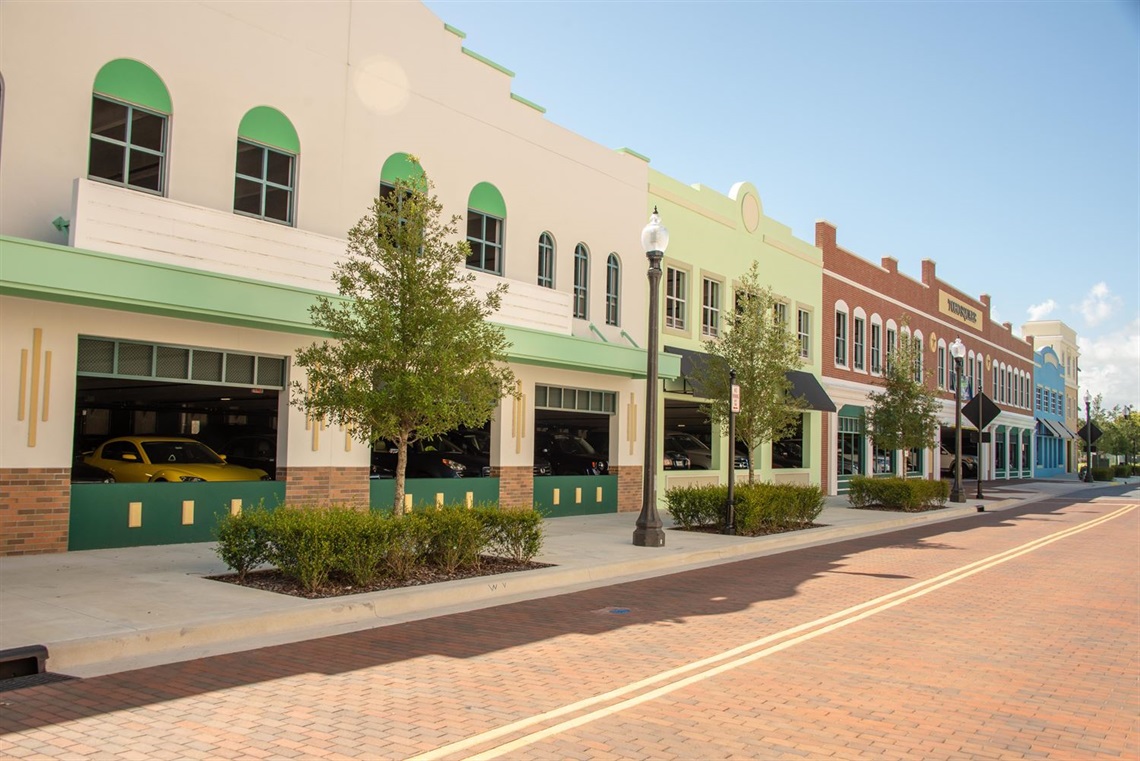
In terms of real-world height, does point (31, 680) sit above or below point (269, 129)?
below

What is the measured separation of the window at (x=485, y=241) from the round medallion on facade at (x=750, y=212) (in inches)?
450

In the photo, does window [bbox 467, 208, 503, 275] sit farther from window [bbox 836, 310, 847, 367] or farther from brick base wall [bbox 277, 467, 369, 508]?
window [bbox 836, 310, 847, 367]

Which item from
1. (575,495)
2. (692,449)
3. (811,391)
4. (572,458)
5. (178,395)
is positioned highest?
(811,391)

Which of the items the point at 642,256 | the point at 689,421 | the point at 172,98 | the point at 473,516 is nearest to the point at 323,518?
the point at 473,516

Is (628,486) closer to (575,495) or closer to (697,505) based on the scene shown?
(575,495)

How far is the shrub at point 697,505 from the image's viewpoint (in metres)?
18.5

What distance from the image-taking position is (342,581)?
10445mm

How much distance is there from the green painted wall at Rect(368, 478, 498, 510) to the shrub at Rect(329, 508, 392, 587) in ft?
17.8

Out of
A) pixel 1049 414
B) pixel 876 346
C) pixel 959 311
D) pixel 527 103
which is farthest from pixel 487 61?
pixel 1049 414

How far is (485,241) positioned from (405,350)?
7995 mm

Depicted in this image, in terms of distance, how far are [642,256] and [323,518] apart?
14.9 m

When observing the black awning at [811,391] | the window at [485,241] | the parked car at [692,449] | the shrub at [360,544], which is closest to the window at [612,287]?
the window at [485,241]

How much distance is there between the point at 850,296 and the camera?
36.1 meters

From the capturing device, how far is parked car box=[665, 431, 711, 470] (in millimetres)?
26344
